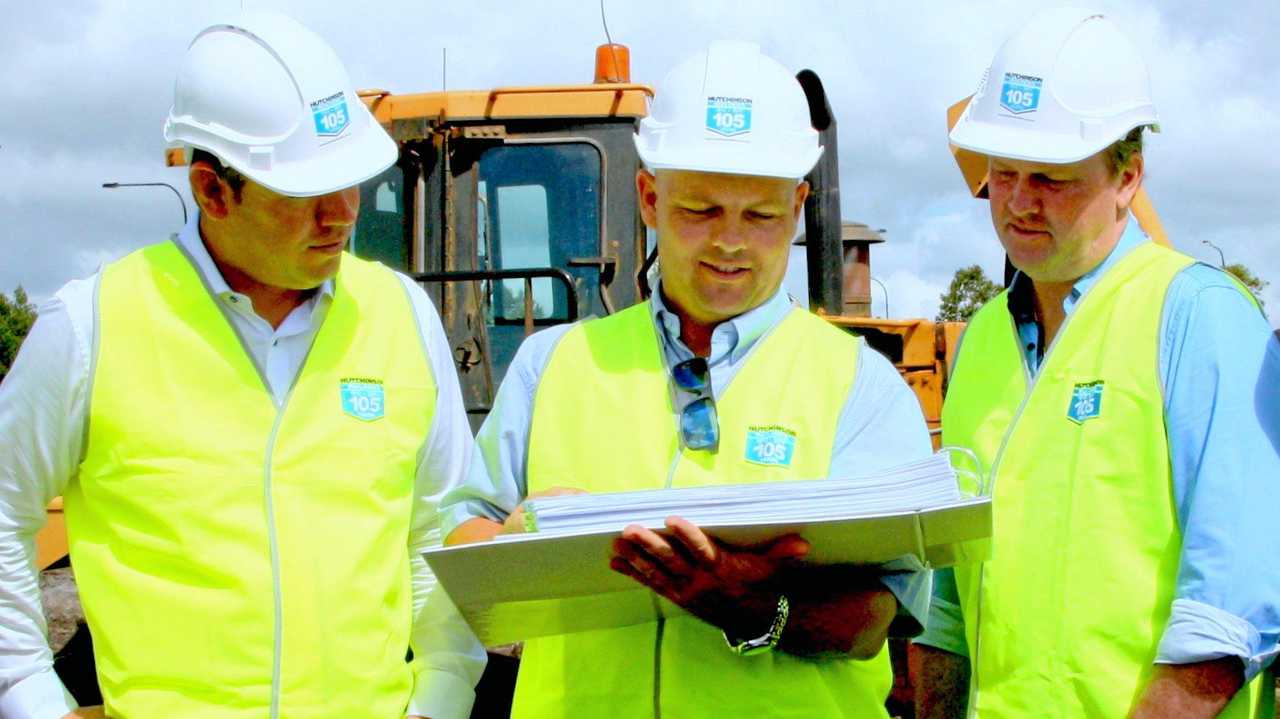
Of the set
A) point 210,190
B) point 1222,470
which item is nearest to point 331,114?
point 210,190

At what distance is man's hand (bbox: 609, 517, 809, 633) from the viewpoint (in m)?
2.01

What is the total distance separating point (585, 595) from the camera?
221 centimetres

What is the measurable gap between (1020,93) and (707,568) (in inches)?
43.8

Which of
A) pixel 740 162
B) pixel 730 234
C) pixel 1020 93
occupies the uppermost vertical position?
pixel 1020 93

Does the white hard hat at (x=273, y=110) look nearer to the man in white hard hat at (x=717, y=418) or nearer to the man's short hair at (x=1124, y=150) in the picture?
the man in white hard hat at (x=717, y=418)

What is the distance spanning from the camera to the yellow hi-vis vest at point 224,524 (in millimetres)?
2301

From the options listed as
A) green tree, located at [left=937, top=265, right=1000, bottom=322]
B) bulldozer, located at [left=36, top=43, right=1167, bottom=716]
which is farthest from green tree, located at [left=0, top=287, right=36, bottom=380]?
bulldozer, located at [left=36, top=43, right=1167, bottom=716]

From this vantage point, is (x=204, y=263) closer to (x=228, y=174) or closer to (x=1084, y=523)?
(x=228, y=174)

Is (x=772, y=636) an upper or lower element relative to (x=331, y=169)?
lower

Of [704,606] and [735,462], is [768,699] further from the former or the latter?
[735,462]

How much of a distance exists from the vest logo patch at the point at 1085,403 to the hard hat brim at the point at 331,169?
1.25 m

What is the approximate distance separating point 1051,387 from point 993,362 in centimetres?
21

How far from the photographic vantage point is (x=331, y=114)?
8.38 feet

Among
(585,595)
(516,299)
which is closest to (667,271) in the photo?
(585,595)
